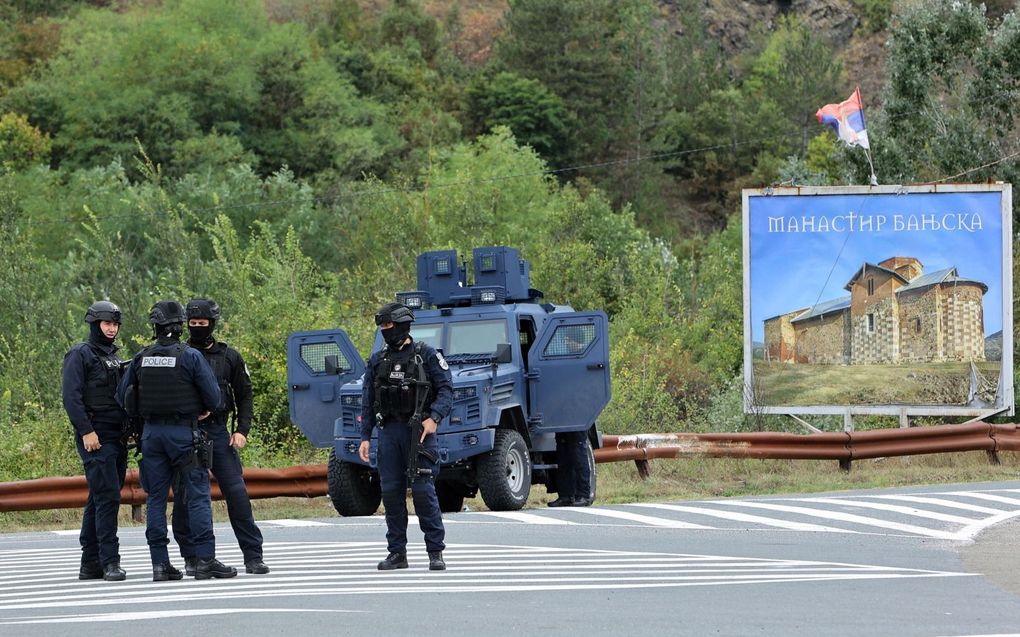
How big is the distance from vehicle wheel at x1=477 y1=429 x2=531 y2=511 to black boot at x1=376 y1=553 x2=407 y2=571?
537cm

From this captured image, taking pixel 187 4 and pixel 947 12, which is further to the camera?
pixel 187 4

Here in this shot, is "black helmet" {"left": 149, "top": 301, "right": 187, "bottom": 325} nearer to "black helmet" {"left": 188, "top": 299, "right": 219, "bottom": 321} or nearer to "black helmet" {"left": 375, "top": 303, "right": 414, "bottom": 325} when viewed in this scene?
"black helmet" {"left": 188, "top": 299, "right": 219, "bottom": 321}

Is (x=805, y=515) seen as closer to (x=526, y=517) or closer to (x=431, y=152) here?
(x=526, y=517)

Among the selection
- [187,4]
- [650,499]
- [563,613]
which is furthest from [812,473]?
[187,4]

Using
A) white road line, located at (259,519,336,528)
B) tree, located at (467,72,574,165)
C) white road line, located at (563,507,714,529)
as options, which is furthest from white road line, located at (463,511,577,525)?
tree, located at (467,72,574,165)

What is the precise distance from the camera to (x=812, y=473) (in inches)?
884

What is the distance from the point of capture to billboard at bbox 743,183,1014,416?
2555 centimetres

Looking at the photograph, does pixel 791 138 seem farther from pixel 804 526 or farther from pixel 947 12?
pixel 804 526

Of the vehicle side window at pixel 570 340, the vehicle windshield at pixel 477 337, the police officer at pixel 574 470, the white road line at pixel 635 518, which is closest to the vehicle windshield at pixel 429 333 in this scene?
the vehicle windshield at pixel 477 337

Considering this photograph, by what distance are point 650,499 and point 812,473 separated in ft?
12.4

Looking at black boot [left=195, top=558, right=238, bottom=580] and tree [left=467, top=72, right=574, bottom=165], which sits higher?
tree [left=467, top=72, right=574, bottom=165]

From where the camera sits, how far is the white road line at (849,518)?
14695mm

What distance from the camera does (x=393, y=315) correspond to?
1189 cm

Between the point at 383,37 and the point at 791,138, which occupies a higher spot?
the point at 383,37
